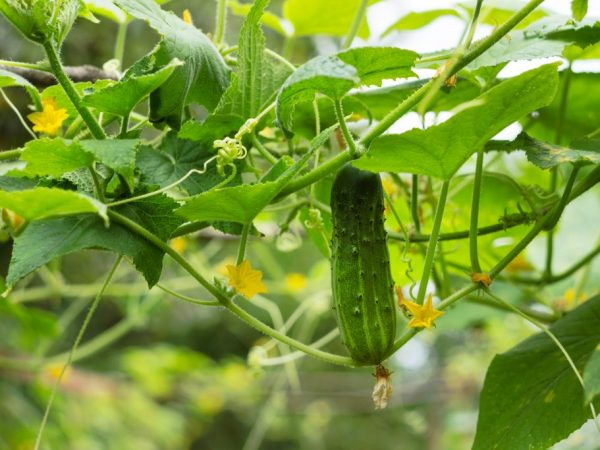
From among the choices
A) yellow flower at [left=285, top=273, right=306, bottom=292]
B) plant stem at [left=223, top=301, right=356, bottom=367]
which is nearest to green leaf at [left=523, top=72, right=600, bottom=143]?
plant stem at [left=223, top=301, right=356, bottom=367]

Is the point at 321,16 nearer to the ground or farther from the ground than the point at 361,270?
farther from the ground

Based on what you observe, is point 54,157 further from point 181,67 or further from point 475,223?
point 475,223

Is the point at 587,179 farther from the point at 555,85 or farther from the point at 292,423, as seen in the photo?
the point at 292,423

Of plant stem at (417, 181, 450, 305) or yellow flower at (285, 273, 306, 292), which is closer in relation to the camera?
plant stem at (417, 181, 450, 305)

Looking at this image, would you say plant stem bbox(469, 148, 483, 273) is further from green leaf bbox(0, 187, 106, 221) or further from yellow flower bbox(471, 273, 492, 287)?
green leaf bbox(0, 187, 106, 221)

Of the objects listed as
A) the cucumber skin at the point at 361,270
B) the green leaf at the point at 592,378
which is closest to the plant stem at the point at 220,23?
the cucumber skin at the point at 361,270

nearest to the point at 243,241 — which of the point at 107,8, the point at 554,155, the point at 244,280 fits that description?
the point at 244,280
